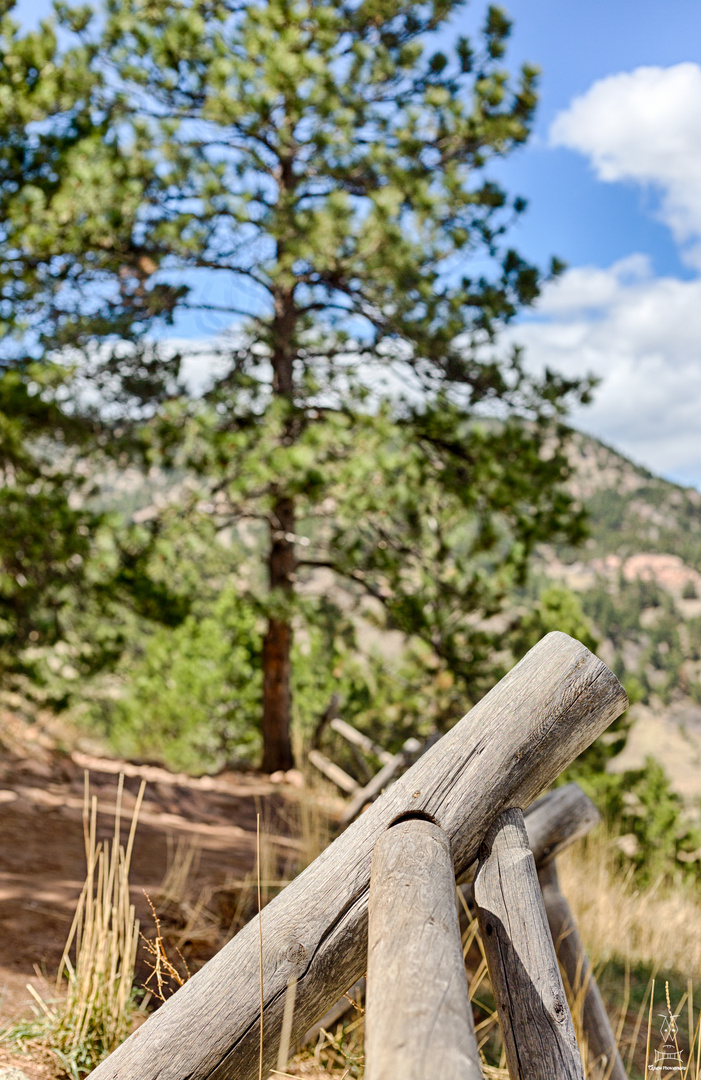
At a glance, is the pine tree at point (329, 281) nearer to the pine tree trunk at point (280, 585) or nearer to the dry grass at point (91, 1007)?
the pine tree trunk at point (280, 585)

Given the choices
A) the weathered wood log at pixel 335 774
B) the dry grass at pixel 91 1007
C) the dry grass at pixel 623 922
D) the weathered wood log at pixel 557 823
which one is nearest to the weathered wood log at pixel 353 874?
the dry grass at pixel 91 1007

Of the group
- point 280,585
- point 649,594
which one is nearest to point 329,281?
point 280,585

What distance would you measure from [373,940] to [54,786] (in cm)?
444

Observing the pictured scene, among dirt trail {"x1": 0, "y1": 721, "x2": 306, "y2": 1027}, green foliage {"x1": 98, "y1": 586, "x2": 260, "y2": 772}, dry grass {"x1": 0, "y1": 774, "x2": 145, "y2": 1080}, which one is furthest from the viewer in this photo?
green foliage {"x1": 98, "y1": 586, "x2": 260, "y2": 772}

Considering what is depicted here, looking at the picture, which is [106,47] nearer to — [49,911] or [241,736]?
[49,911]

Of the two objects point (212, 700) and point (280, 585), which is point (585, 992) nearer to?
point (280, 585)

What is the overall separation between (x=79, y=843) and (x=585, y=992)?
2.46m

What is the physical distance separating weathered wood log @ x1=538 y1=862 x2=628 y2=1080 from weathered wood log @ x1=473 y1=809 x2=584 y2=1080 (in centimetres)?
129

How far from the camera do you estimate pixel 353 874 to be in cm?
126

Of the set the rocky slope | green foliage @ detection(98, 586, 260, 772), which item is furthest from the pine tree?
the rocky slope

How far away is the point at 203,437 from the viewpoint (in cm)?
658

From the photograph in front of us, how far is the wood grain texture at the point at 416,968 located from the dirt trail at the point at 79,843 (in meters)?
1.47

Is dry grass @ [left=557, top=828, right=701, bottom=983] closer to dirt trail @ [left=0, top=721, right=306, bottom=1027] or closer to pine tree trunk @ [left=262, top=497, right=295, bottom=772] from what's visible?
dirt trail @ [left=0, top=721, right=306, bottom=1027]

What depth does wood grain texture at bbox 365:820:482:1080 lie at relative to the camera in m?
0.85
